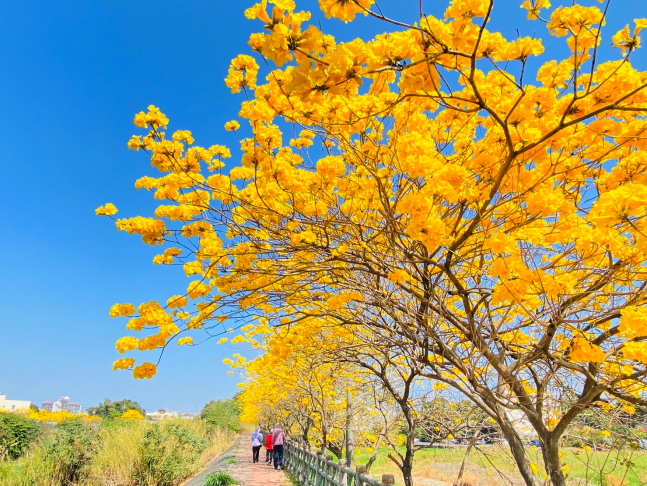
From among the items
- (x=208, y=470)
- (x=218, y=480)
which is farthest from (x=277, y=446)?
(x=218, y=480)

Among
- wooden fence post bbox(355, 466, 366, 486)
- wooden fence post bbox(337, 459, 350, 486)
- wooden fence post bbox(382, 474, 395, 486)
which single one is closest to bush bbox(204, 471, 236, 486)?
wooden fence post bbox(337, 459, 350, 486)

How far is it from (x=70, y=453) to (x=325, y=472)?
465 cm

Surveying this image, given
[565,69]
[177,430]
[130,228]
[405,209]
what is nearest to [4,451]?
[177,430]

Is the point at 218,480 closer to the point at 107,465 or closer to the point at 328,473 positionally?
the point at 107,465

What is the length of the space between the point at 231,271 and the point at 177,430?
9353mm

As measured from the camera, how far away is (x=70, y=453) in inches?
287

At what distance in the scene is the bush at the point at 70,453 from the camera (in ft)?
23.1

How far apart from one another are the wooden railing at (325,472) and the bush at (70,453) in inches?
174

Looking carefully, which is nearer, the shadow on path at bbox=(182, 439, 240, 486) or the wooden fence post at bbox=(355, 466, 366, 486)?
the wooden fence post at bbox=(355, 466, 366, 486)

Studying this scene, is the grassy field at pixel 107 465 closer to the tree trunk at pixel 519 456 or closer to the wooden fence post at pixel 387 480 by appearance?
the wooden fence post at pixel 387 480

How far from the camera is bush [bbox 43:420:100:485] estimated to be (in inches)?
277

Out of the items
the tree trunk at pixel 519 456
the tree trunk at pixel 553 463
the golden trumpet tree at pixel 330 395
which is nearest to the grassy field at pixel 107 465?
the golden trumpet tree at pixel 330 395

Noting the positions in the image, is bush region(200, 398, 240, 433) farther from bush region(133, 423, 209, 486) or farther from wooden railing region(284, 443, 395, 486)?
bush region(133, 423, 209, 486)

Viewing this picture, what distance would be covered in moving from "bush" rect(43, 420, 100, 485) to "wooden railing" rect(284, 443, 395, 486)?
441cm
